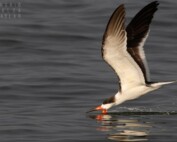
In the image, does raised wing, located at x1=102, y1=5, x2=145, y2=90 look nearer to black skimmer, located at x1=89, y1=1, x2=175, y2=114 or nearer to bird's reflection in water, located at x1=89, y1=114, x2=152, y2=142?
black skimmer, located at x1=89, y1=1, x2=175, y2=114

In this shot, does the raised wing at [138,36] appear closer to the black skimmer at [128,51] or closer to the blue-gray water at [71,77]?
the black skimmer at [128,51]

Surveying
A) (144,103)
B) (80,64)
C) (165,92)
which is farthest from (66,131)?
(80,64)

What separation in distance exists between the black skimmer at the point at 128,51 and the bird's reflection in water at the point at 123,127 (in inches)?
11.2

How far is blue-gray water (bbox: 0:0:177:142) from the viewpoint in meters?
13.9

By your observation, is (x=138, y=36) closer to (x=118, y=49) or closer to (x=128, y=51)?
(x=128, y=51)

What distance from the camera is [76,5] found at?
26297mm

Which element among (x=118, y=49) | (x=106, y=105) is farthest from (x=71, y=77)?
(x=118, y=49)

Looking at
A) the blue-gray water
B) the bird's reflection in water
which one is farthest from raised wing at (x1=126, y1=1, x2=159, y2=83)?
the blue-gray water

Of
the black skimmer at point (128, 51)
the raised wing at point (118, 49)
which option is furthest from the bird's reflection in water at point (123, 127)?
the raised wing at point (118, 49)

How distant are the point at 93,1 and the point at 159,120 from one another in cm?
1251

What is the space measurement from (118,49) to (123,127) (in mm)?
1366

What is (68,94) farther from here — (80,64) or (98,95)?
(80,64)

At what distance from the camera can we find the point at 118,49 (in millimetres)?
13742

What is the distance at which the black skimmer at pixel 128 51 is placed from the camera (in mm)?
13578
